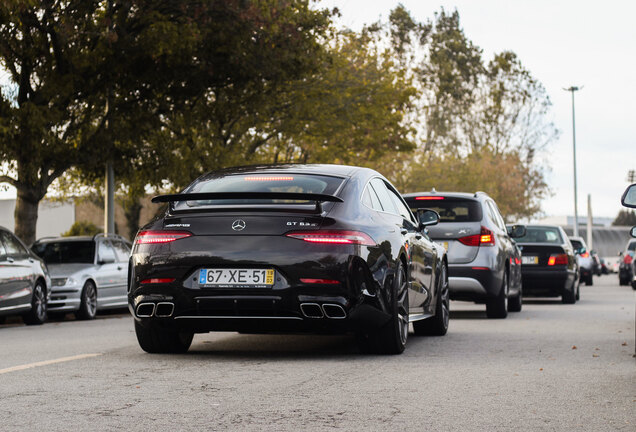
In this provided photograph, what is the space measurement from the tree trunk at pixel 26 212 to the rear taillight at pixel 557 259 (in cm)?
996

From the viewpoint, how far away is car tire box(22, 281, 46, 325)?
16.3 meters

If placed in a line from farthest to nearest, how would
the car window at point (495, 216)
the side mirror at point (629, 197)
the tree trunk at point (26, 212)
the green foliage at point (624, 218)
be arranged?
the green foliage at point (624, 218)
the tree trunk at point (26, 212)
the car window at point (495, 216)
the side mirror at point (629, 197)

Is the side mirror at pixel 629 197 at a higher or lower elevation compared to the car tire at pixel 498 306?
higher

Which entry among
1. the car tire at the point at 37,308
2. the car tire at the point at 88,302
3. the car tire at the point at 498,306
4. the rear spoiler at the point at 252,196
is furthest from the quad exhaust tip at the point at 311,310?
the car tire at the point at 88,302

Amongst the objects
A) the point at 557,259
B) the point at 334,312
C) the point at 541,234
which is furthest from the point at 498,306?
the point at 541,234

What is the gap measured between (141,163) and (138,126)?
2151 millimetres

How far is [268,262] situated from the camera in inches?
333

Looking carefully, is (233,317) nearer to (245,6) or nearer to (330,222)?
(330,222)

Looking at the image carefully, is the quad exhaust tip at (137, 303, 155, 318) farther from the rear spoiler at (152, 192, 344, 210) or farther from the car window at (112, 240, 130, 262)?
the car window at (112, 240, 130, 262)

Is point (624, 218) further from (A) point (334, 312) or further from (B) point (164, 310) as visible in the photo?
(B) point (164, 310)

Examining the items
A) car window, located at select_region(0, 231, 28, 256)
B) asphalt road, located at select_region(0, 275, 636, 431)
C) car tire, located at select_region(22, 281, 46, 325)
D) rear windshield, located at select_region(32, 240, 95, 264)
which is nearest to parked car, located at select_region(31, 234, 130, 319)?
rear windshield, located at select_region(32, 240, 95, 264)

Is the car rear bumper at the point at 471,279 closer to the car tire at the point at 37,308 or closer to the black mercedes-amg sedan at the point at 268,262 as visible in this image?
the black mercedes-amg sedan at the point at 268,262

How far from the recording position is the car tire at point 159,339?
30.6 ft

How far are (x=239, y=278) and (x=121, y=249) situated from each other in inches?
480
